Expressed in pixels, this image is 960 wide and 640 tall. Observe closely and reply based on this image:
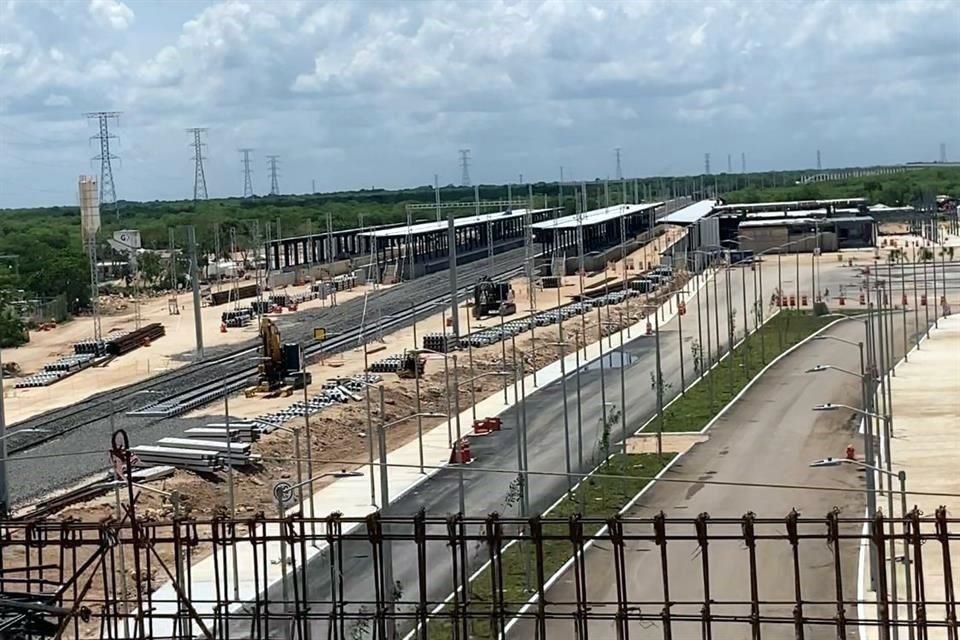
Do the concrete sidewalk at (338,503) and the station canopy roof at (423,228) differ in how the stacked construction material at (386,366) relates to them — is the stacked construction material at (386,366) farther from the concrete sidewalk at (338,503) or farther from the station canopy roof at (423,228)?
the station canopy roof at (423,228)

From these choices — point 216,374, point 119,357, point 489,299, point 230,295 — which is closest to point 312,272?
point 230,295

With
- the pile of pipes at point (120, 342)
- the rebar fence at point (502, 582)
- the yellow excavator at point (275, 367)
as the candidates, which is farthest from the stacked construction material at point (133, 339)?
the rebar fence at point (502, 582)

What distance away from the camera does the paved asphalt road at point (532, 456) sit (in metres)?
23.9

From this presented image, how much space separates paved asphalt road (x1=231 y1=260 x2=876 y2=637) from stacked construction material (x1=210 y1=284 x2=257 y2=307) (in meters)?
29.9

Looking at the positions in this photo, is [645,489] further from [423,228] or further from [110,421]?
[423,228]

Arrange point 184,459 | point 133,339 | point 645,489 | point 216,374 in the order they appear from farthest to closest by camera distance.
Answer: point 133,339 < point 216,374 < point 184,459 < point 645,489

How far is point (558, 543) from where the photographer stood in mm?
26688

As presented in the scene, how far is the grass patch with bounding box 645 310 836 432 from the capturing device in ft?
128

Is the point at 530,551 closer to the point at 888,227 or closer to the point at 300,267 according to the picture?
the point at 300,267

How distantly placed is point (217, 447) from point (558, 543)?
1016 cm

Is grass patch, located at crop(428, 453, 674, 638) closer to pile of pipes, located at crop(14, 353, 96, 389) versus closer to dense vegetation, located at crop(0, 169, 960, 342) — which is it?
pile of pipes, located at crop(14, 353, 96, 389)

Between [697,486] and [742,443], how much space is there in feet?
17.5

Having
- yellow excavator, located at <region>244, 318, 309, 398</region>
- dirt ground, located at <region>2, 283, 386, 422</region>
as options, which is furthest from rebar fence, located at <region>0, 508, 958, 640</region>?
dirt ground, located at <region>2, 283, 386, 422</region>

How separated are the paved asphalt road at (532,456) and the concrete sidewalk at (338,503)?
569 millimetres
